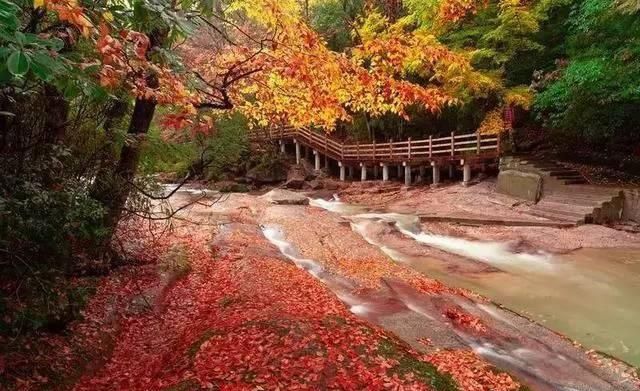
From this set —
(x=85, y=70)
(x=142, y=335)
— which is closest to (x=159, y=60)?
(x=85, y=70)

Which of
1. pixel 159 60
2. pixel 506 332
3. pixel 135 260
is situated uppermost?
pixel 159 60

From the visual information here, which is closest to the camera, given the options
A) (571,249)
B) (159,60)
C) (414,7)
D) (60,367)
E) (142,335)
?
(159,60)

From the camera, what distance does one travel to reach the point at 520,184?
16.9 meters

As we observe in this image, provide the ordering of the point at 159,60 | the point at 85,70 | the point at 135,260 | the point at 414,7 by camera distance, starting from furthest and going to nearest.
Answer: the point at 414,7 → the point at 135,260 → the point at 159,60 → the point at 85,70

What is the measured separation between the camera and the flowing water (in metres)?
7.52

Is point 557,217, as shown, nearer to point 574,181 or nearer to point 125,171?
point 574,181

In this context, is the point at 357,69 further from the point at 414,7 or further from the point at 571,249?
the point at 414,7

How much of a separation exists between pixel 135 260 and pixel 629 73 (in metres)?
13.5

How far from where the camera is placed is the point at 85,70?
2.56m

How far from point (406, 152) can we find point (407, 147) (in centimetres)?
27

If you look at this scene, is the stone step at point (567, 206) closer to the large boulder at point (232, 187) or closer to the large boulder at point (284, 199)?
the large boulder at point (284, 199)

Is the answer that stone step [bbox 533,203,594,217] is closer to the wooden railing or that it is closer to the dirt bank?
the dirt bank

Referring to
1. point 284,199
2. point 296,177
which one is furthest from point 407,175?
point 296,177

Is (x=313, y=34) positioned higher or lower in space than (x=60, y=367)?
higher
